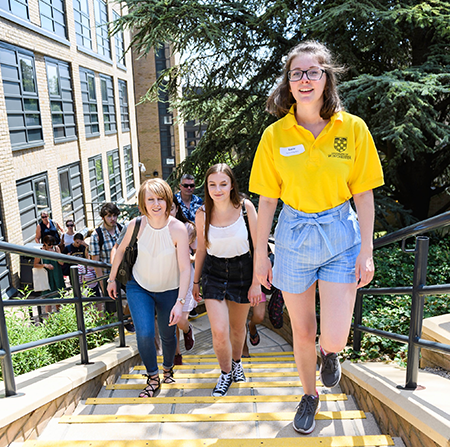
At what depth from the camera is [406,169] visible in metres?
8.79

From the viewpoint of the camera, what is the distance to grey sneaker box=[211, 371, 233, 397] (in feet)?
10.7

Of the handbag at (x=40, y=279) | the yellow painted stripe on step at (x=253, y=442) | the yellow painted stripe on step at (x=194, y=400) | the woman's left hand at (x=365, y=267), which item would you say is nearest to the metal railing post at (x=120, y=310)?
the yellow painted stripe on step at (x=194, y=400)

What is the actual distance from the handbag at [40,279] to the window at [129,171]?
680 inches

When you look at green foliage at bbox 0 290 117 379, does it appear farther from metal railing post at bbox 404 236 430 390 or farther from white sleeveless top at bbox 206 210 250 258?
metal railing post at bbox 404 236 430 390

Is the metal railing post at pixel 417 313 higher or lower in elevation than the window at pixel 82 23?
lower

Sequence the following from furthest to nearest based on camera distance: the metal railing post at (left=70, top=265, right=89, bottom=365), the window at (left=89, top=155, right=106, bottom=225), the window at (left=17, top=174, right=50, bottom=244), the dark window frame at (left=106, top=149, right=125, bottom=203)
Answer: the dark window frame at (left=106, top=149, right=125, bottom=203)
the window at (left=89, top=155, right=106, bottom=225)
the window at (left=17, top=174, right=50, bottom=244)
the metal railing post at (left=70, top=265, right=89, bottom=365)

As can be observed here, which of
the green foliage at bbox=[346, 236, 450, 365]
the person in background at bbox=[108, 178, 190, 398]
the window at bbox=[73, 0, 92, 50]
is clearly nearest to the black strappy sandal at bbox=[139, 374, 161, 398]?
the person in background at bbox=[108, 178, 190, 398]

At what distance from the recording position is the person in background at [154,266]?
3223 mm

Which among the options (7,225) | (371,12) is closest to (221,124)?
(371,12)

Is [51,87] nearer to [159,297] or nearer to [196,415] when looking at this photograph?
[159,297]

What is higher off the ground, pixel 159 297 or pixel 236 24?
pixel 236 24

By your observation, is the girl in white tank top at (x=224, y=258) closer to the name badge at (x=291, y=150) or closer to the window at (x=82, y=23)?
the name badge at (x=291, y=150)

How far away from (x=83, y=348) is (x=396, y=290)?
7.96ft

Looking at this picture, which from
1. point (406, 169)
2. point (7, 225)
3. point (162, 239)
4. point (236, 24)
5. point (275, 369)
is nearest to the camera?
point (162, 239)
